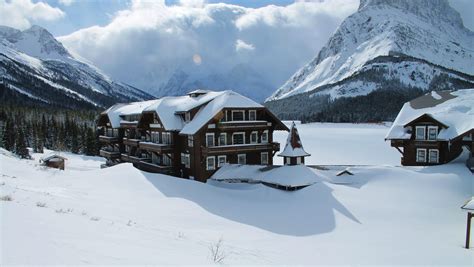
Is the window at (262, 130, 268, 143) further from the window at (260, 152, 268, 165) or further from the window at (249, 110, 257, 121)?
the window at (249, 110, 257, 121)

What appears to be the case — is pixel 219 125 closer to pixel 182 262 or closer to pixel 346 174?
pixel 346 174

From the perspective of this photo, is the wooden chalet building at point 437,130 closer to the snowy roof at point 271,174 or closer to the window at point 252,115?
the snowy roof at point 271,174

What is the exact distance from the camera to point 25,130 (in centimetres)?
10112

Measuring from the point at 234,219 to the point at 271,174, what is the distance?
36.1 ft

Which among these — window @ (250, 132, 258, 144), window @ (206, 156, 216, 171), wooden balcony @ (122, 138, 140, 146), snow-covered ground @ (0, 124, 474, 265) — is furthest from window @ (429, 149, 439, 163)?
wooden balcony @ (122, 138, 140, 146)

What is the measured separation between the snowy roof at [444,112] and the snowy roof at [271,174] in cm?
1199

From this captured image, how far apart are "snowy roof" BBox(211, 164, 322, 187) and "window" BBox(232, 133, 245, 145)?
313 centimetres

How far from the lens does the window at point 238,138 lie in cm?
4099

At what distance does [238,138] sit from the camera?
4134 centimetres

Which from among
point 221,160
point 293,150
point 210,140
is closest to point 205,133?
point 210,140

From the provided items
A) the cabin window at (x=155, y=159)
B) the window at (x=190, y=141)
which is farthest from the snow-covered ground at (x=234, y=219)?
the cabin window at (x=155, y=159)

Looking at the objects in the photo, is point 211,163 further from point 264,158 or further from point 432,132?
point 432,132

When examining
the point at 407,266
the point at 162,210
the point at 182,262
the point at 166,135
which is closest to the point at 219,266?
the point at 182,262

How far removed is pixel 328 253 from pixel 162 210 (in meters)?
10.7
